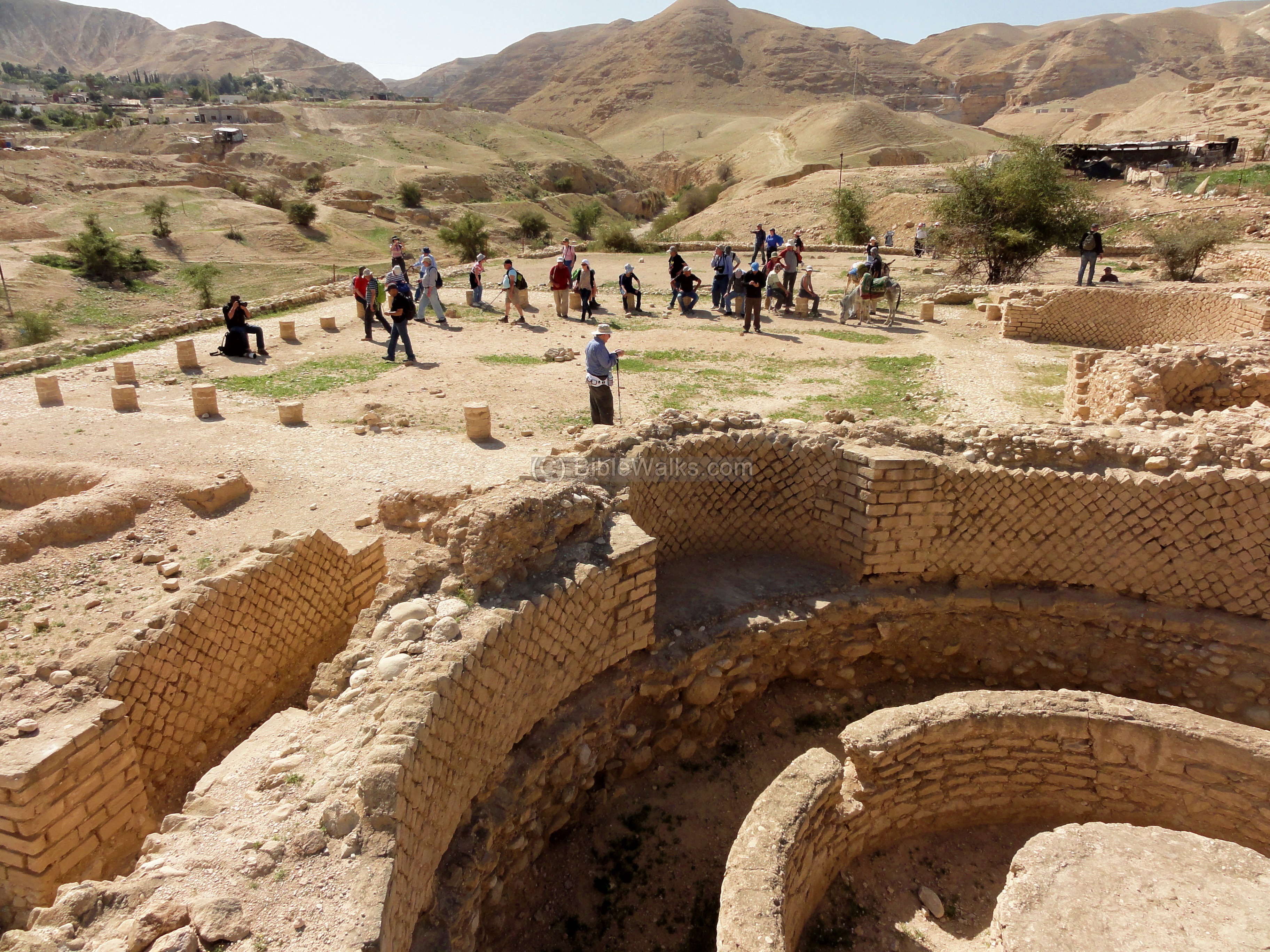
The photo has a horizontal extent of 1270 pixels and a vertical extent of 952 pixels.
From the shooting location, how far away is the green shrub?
126ft

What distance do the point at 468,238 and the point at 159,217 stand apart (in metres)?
16.3

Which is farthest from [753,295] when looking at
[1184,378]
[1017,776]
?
[1017,776]

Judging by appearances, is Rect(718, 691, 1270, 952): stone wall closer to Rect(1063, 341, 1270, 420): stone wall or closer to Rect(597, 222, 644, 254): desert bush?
Rect(1063, 341, 1270, 420): stone wall

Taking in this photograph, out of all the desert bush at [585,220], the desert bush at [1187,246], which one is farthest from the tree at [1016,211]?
the desert bush at [585,220]

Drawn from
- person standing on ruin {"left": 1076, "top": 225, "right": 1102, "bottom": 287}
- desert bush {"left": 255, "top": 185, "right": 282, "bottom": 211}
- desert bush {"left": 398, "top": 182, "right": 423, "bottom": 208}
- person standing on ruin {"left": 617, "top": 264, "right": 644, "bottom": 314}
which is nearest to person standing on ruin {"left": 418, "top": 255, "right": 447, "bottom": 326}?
person standing on ruin {"left": 617, "top": 264, "right": 644, "bottom": 314}

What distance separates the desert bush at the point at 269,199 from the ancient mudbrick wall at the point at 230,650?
40.4 metres

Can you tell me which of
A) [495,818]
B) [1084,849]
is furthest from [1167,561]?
[495,818]

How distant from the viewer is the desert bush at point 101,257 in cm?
2748

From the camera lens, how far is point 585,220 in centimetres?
4269

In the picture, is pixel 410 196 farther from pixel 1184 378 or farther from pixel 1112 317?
pixel 1184 378

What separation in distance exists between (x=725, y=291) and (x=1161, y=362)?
1009cm

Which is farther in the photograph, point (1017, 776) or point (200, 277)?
point (200, 277)

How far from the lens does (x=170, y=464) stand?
33.8 feet

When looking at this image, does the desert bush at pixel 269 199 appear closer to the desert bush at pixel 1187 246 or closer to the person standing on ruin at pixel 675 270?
the person standing on ruin at pixel 675 270
